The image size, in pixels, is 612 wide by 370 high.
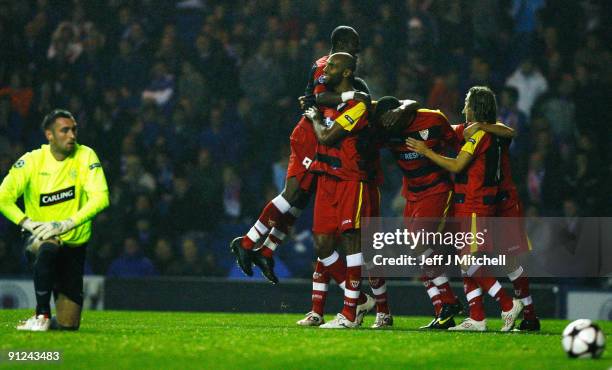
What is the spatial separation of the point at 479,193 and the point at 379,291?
4.27ft

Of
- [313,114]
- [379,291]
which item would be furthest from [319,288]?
[313,114]

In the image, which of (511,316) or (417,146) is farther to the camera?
(417,146)

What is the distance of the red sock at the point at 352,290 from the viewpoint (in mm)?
8844

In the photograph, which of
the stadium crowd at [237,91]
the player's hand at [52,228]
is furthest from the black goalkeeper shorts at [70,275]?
the stadium crowd at [237,91]

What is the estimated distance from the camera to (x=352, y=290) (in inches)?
348

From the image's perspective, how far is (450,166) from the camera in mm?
8797

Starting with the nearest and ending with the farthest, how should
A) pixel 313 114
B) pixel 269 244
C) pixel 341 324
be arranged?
1. pixel 341 324
2. pixel 313 114
3. pixel 269 244

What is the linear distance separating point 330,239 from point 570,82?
245 inches

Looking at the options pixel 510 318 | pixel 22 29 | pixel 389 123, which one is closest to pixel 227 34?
pixel 22 29

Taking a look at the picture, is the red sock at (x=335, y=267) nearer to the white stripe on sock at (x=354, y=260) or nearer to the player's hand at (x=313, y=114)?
the white stripe on sock at (x=354, y=260)

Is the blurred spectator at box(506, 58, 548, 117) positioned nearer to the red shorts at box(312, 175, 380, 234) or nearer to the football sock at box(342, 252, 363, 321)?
the red shorts at box(312, 175, 380, 234)

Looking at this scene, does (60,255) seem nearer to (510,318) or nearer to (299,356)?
(299,356)

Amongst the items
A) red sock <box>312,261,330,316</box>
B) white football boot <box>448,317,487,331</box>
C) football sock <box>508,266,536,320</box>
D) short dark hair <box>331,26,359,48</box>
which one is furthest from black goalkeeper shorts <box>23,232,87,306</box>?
football sock <box>508,266,536,320</box>

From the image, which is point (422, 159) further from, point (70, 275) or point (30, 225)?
point (30, 225)
